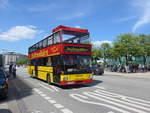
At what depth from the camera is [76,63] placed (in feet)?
39.3

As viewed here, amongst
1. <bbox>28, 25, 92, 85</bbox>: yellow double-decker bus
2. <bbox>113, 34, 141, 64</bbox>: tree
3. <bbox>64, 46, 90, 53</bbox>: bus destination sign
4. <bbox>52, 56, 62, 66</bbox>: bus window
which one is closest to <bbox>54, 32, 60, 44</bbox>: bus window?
<bbox>28, 25, 92, 85</bbox>: yellow double-decker bus

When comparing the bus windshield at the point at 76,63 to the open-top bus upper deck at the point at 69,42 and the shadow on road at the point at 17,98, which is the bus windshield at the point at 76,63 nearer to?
the open-top bus upper deck at the point at 69,42

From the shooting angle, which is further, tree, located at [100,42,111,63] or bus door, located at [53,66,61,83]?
tree, located at [100,42,111,63]

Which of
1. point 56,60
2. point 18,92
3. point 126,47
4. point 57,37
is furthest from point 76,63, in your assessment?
point 126,47

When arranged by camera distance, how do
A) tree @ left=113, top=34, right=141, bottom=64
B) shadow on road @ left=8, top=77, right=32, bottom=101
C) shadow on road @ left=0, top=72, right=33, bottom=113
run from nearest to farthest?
shadow on road @ left=0, top=72, right=33, bottom=113
shadow on road @ left=8, top=77, right=32, bottom=101
tree @ left=113, top=34, right=141, bottom=64

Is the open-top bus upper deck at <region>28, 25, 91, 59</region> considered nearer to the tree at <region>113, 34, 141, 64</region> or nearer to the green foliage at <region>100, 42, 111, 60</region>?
the tree at <region>113, 34, 141, 64</region>

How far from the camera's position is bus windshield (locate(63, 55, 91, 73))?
11627mm

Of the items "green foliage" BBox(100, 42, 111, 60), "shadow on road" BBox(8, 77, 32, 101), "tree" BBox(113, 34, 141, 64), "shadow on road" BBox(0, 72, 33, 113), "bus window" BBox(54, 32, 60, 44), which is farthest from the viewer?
"green foliage" BBox(100, 42, 111, 60)

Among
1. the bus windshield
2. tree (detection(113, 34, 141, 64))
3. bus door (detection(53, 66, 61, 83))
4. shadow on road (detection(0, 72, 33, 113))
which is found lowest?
shadow on road (detection(0, 72, 33, 113))

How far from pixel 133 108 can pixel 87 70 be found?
20.3 feet

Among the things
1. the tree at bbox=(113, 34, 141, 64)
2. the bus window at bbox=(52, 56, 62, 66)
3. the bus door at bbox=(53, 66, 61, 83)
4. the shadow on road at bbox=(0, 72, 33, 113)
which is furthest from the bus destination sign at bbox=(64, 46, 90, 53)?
the tree at bbox=(113, 34, 141, 64)

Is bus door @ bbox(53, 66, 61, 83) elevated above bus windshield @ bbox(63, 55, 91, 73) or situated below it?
below

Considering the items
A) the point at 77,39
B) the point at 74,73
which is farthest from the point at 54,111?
the point at 77,39

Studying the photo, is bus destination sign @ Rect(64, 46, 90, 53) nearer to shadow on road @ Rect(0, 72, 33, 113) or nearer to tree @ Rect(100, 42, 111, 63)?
shadow on road @ Rect(0, 72, 33, 113)
